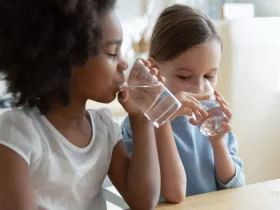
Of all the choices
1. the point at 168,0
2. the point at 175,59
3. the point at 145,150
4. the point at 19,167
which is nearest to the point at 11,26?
the point at 19,167

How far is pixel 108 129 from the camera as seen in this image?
40.1 inches

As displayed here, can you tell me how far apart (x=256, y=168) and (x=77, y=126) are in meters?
1.47

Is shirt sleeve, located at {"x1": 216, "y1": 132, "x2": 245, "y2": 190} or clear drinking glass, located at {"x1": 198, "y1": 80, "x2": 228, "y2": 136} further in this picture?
shirt sleeve, located at {"x1": 216, "y1": 132, "x2": 245, "y2": 190}

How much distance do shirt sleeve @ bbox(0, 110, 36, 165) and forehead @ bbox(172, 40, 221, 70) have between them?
0.47 metres

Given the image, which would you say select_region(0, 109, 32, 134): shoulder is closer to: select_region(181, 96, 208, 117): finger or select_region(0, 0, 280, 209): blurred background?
select_region(181, 96, 208, 117): finger

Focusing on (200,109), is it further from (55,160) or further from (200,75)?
(55,160)

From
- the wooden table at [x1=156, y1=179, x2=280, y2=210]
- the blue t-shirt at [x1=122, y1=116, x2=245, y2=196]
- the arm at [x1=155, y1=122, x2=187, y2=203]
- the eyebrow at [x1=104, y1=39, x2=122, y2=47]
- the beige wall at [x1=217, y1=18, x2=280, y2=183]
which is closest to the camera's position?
the eyebrow at [x1=104, y1=39, x2=122, y2=47]

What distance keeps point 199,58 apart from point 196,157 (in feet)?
0.89

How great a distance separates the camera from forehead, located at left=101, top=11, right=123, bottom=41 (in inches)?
34.3

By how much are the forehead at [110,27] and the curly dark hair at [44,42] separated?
0.06 feet

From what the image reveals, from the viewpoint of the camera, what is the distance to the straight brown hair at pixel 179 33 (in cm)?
119

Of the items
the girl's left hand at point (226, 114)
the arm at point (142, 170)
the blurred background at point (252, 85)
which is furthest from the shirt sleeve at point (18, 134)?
the blurred background at point (252, 85)

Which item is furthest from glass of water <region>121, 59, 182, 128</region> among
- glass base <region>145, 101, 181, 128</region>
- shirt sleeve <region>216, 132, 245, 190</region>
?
shirt sleeve <region>216, 132, 245, 190</region>

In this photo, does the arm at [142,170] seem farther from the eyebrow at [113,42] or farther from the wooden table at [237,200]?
the eyebrow at [113,42]
